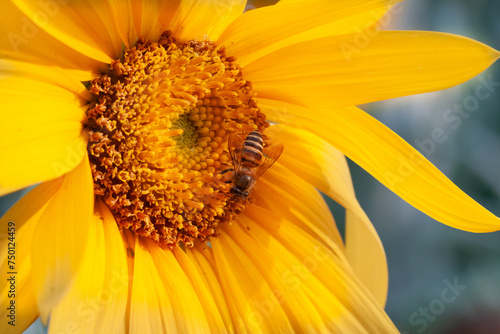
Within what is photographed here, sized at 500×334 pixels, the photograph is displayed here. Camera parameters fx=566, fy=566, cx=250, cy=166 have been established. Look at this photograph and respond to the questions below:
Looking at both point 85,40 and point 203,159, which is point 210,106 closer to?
point 203,159

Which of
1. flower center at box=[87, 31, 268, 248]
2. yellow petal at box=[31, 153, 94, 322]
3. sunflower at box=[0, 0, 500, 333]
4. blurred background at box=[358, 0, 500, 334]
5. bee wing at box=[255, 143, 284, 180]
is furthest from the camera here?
blurred background at box=[358, 0, 500, 334]

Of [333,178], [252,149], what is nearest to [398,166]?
[333,178]

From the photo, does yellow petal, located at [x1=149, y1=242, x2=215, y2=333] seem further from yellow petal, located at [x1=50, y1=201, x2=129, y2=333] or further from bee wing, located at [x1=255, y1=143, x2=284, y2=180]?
bee wing, located at [x1=255, y1=143, x2=284, y2=180]

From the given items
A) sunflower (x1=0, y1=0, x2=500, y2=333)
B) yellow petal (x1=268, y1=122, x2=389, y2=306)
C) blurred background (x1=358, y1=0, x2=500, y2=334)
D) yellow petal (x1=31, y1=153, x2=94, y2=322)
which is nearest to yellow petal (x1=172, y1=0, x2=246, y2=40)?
sunflower (x1=0, y1=0, x2=500, y2=333)

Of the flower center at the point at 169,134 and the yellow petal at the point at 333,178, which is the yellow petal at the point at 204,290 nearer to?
the flower center at the point at 169,134

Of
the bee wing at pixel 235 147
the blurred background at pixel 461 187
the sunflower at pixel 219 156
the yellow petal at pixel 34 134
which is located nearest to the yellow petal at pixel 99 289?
the sunflower at pixel 219 156

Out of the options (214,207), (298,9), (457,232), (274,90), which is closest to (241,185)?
(214,207)
